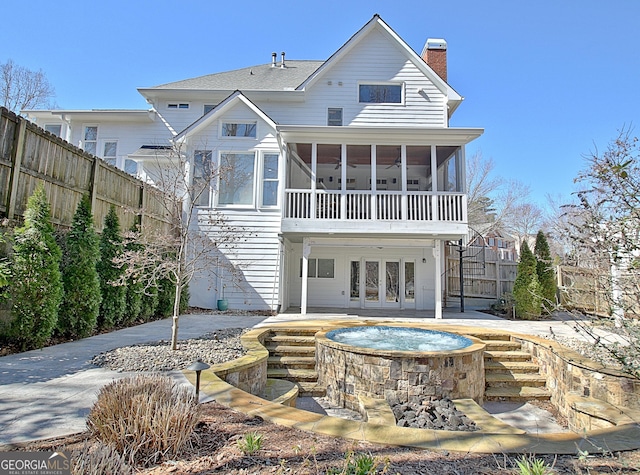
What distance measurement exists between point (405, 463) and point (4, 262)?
6.32 m

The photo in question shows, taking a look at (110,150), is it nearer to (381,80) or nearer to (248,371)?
(381,80)

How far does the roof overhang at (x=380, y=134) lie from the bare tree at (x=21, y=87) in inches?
882

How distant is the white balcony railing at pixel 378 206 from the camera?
1080 centimetres

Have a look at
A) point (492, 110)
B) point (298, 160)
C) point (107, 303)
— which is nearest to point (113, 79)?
point (298, 160)

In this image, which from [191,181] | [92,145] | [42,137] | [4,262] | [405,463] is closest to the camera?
[405,463]

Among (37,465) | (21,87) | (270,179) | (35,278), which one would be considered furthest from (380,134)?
(21,87)

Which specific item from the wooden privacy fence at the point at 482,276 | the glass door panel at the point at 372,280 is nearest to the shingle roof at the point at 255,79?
the glass door panel at the point at 372,280

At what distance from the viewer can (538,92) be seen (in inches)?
524

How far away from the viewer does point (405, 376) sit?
17.5ft

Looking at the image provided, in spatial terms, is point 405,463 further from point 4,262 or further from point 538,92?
point 538,92

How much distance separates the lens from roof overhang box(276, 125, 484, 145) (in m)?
10.5

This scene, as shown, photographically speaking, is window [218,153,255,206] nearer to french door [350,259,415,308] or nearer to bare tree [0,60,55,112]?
french door [350,259,415,308]

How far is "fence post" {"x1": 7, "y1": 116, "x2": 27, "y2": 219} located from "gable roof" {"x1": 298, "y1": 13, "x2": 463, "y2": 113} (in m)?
9.48

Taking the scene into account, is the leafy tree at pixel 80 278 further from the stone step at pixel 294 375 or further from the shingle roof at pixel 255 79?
the shingle roof at pixel 255 79
